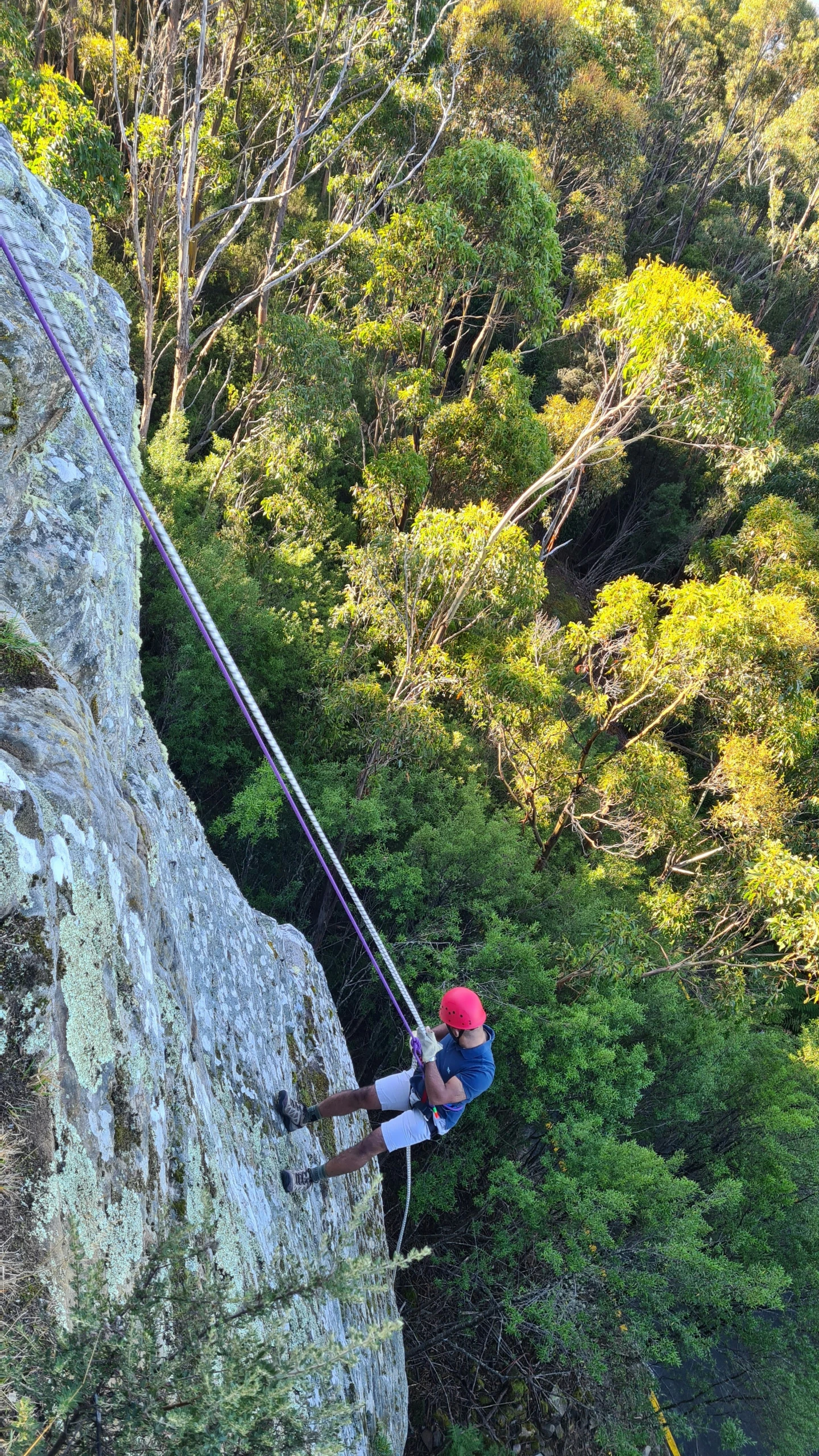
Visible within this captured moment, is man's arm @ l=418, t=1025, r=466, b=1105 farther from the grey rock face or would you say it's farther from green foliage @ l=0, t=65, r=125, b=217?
green foliage @ l=0, t=65, r=125, b=217

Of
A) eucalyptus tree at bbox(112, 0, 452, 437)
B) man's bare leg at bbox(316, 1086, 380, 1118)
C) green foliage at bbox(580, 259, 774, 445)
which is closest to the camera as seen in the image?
man's bare leg at bbox(316, 1086, 380, 1118)

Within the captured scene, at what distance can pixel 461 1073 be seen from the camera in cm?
465

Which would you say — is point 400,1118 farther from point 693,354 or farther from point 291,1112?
point 693,354

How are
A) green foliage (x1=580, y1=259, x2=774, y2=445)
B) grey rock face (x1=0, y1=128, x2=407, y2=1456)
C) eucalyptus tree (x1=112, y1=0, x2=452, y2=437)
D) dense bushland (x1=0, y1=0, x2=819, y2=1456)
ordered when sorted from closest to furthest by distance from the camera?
grey rock face (x1=0, y1=128, x2=407, y2=1456), dense bushland (x1=0, y1=0, x2=819, y2=1456), green foliage (x1=580, y1=259, x2=774, y2=445), eucalyptus tree (x1=112, y1=0, x2=452, y2=437)

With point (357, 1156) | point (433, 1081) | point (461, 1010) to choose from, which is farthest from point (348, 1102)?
point (461, 1010)

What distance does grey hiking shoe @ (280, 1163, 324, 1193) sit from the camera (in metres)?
4.39

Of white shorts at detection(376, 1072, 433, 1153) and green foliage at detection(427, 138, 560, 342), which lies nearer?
white shorts at detection(376, 1072, 433, 1153)

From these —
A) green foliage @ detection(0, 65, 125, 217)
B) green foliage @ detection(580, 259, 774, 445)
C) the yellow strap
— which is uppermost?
green foliage @ detection(580, 259, 774, 445)

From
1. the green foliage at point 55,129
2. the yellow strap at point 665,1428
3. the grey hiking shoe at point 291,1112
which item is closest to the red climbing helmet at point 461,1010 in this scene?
the grey hiking shoe at point 291,1112

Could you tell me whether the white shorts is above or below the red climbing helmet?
below

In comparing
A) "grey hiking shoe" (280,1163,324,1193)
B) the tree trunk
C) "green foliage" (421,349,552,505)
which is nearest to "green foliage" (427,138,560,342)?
"green foliage" (421,349,552,505)

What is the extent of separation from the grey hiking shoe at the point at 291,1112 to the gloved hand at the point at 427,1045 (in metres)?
0.80

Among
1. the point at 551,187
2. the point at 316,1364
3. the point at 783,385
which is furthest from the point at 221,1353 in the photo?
the point at 783,385

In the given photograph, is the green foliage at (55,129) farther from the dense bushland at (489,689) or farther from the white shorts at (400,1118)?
the white shorts at (400,1118)
